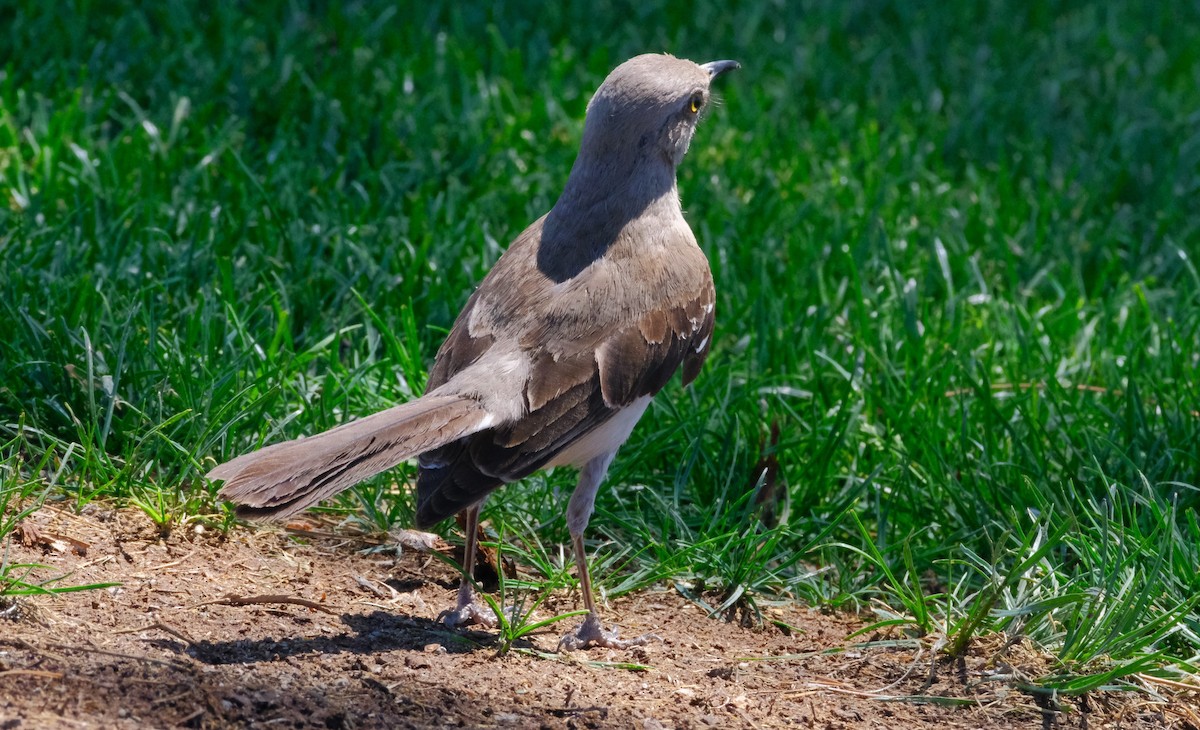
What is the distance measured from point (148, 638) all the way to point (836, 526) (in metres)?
2.37

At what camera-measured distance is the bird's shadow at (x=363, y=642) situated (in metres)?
3.74

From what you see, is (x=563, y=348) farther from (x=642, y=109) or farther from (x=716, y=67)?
(x=716, y=67)

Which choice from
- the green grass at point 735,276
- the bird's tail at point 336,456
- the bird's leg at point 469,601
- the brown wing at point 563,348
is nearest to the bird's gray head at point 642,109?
the brown wing at point 563,348

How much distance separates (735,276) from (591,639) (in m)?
2.61

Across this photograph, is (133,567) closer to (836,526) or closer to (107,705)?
(107,705)

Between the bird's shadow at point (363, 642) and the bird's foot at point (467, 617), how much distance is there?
35 millimetres

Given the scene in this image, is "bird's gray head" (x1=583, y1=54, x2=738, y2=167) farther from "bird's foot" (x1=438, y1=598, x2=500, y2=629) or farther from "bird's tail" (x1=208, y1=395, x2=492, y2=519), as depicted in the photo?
"bird's foot" (x1=438, y1=598, x2=500, y2=629)

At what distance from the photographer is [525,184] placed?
6.97 metres

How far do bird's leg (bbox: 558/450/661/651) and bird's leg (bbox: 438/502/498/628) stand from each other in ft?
0.93

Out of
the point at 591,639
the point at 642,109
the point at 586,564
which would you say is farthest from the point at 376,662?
the point at 642,109

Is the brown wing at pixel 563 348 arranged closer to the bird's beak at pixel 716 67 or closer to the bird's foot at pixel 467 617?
Result: the bird's foot at pixel 467 617

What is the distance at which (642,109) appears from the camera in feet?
15.5

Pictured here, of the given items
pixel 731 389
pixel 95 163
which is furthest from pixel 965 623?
pixel 95 163

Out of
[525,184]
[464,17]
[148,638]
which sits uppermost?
[464,17]
